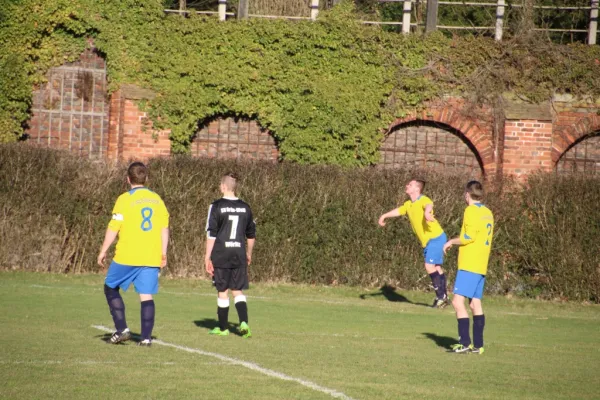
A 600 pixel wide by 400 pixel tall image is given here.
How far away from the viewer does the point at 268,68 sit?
78.6 ft

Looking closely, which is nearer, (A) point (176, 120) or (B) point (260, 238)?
(B) point (260, 238)

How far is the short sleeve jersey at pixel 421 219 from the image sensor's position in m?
15.5

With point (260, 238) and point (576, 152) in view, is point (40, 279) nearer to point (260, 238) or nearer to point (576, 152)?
point (260, 238)

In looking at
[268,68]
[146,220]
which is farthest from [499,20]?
[146,220]

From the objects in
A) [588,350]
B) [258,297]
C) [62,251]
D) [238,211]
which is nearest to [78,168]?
[62,251]

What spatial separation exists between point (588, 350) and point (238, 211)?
4.81 m

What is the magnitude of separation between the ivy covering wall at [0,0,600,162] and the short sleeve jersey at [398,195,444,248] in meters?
8.10

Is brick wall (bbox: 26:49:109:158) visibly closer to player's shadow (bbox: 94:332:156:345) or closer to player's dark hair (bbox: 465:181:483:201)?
player's shadow (bbox: 94:332:156:345)

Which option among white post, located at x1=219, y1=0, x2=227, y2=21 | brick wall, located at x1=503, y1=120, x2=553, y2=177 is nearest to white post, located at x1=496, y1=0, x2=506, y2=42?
brick wall, located at x1=503, y1=120, x2=553, y2=177

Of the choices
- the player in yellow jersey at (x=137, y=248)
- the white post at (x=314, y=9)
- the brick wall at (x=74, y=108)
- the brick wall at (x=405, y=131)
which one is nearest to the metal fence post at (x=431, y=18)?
the brick wall at (x=405, y=131)

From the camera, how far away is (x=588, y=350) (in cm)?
1184

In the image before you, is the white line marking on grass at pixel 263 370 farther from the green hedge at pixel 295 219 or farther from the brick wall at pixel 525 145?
the brick wall at pixel 525 145

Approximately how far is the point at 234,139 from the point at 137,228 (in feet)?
48.8

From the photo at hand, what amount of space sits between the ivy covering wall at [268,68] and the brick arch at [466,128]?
16.0 inches
